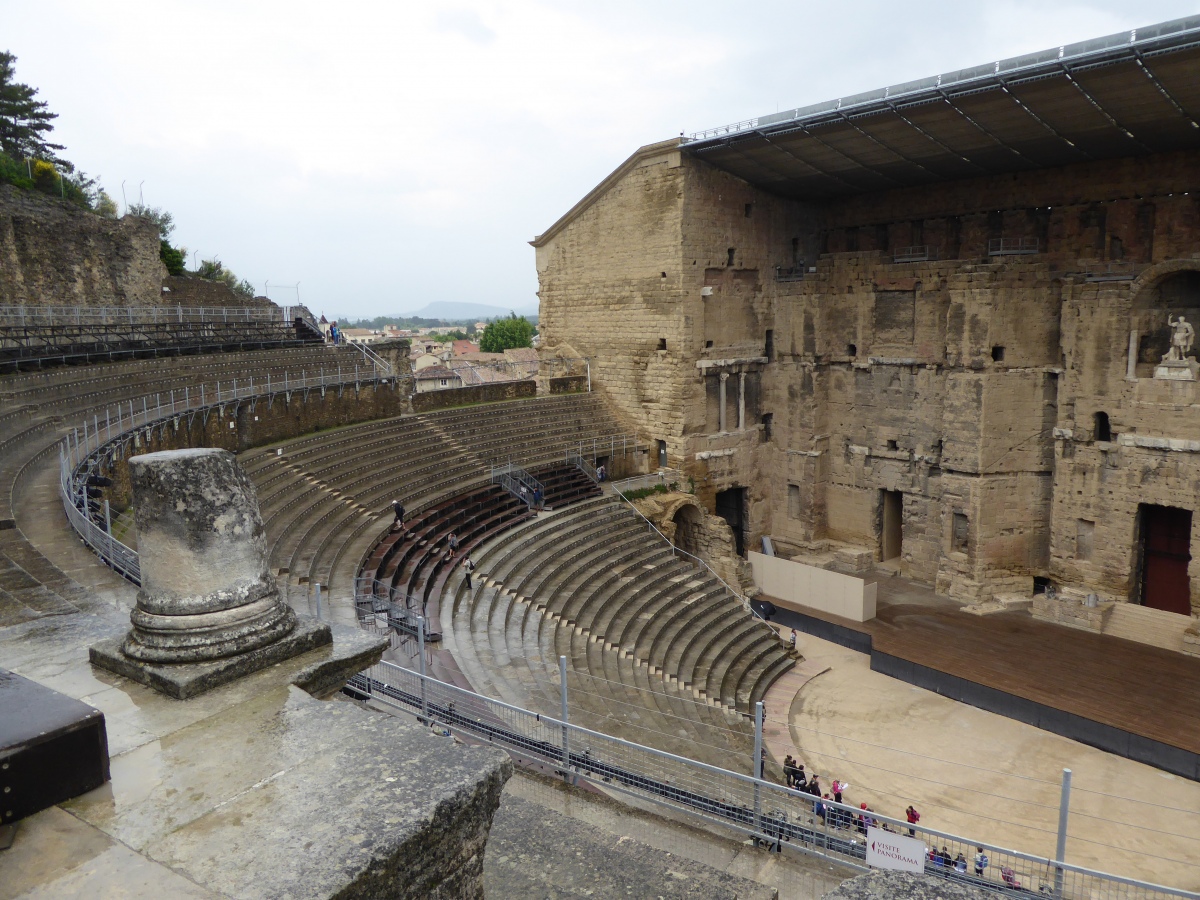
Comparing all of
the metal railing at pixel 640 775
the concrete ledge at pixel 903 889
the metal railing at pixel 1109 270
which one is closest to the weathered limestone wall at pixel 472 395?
the metal railing at pixel 640 775

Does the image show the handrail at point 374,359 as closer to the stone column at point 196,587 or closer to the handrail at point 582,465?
the handrail at point 582,465

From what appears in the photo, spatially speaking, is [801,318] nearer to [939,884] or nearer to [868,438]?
[868,438]

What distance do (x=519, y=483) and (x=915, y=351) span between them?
11.8 meters

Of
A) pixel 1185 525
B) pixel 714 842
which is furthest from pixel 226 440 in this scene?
pixel 1185 525

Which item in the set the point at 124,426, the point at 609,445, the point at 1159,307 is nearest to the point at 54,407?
the point at 124,426

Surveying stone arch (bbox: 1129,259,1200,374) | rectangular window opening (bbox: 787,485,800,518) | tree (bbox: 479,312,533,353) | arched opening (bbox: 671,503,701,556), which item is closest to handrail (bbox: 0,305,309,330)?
arched opening (bbox: 671,503,701,556)

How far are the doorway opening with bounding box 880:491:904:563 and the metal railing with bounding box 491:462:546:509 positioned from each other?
426 inches

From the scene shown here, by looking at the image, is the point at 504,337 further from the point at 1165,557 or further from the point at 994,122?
the point at 1165,557

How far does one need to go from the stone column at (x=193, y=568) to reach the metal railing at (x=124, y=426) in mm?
2120

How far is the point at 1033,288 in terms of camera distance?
2136cm

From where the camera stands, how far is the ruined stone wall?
22297 millimetres

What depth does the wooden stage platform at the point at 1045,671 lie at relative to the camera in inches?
595

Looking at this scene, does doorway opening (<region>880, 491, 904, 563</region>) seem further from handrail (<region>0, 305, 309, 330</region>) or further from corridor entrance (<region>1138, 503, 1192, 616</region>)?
handrail (<region>0, 305, 309, 330</region>)

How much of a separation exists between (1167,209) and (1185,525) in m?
7.76
